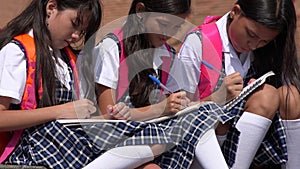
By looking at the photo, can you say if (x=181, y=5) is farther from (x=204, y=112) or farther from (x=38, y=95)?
(x=38, y=95)

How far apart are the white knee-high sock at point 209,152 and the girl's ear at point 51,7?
2.26ft

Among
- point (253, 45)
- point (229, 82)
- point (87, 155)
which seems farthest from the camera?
point (253, 45)

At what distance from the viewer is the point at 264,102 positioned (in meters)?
2.05

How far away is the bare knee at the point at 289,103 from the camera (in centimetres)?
211

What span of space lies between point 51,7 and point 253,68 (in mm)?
807

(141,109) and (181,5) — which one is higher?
(181,5)

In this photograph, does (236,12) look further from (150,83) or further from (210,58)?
(150,83)

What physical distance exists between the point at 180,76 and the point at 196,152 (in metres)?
0.41

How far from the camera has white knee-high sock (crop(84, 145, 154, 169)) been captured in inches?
73.0

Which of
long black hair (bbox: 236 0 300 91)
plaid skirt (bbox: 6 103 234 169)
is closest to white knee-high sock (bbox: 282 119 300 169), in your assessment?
long black hair (bbox: 236 0 300 91)

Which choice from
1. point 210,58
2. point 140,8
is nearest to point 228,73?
point 210,58

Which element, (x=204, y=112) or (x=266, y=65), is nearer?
(x=204, y=112)

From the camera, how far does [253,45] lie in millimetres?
2197

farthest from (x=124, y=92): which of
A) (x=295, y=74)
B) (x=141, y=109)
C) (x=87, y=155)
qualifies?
(x=295, y=74)
